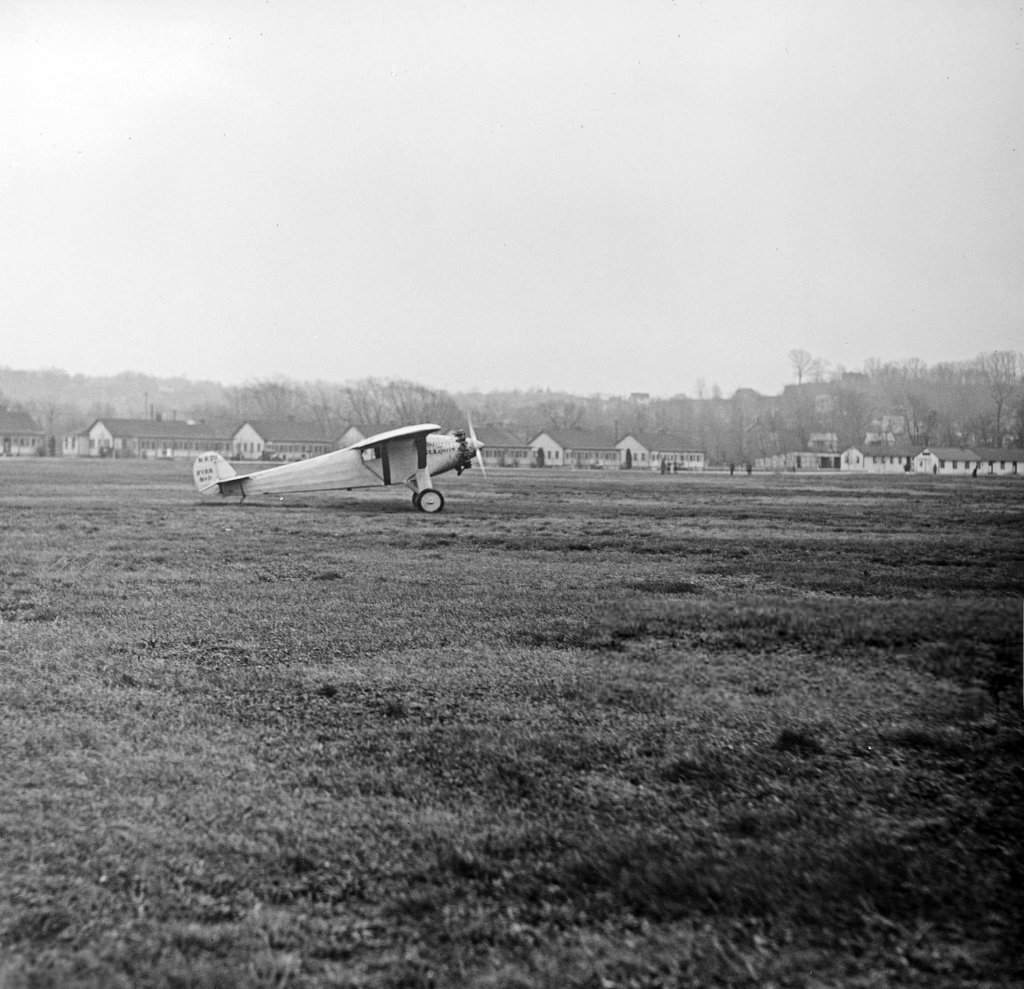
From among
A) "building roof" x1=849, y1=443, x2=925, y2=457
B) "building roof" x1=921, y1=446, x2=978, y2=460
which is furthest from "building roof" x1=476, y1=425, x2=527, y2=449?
"building roof" x1=921, y1=446, x2=978, y2=460

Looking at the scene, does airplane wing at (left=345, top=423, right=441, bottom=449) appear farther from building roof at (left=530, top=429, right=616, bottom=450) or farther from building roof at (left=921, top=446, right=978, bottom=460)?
building roof at (left=530, top=429, right=616, bottom=450)

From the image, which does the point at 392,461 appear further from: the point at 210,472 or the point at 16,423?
the point at 16,423

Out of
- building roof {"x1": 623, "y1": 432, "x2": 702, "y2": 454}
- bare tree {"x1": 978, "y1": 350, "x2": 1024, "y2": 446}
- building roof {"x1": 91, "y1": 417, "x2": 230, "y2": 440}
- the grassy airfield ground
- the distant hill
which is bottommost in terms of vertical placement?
the grassy airfield ground

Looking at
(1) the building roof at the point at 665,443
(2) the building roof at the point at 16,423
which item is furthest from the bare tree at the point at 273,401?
(1) the building roof at the point at 665,443

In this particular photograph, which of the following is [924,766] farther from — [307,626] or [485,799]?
[307,626]

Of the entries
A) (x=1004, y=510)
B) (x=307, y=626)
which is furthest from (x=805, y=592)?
(x=1004, y=510)

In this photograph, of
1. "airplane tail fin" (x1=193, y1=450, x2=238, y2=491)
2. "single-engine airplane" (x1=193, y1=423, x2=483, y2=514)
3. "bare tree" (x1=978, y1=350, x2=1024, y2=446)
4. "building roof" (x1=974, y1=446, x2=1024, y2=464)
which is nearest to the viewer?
"bare tree" (x1=978, y1=350, x2=1024, y2=446)
